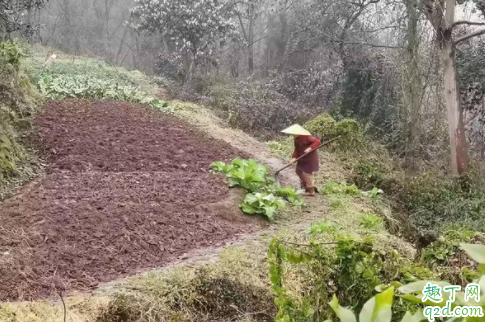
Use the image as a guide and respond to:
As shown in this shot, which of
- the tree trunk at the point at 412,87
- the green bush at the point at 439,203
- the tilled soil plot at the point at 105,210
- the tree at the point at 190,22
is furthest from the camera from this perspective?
the tree at the point at 190,22

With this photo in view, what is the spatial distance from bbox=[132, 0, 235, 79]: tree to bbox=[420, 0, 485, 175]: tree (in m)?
7.83

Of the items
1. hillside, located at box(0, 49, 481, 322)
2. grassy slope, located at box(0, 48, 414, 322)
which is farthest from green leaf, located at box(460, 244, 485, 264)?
grassy slope, located at box(0, 48, 414, 322)

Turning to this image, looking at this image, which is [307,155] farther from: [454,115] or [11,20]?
[11,20]

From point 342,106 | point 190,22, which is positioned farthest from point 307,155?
→ point 190,22

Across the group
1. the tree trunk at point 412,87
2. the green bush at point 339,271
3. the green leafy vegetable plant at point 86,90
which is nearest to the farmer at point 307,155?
the tree trunk at point 412,87

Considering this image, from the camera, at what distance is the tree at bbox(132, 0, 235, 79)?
16.5 m

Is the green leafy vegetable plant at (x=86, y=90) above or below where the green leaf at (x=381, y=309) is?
above

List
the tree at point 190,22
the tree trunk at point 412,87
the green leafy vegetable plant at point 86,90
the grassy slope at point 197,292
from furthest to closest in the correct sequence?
the tree at point 190,22 → the green leafy vegetable plant at point 86,90 → the tree trunk at point 412,87 → the grassy slope at point 197,292

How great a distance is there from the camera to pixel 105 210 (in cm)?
546

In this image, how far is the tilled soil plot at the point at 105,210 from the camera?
443 centimetres

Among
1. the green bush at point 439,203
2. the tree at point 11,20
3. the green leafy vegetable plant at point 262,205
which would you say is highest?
the tree at point 11,20

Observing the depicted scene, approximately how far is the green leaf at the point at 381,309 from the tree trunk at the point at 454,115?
29.7 feet

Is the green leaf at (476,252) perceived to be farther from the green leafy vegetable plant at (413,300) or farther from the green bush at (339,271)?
the green bush at (339,271)

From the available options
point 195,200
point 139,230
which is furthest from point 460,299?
point 195,200
